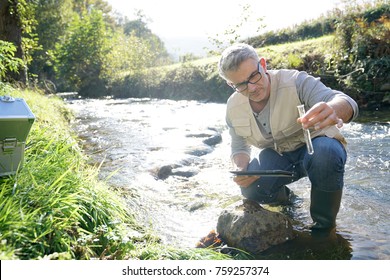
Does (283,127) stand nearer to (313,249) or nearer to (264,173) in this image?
(264,173)

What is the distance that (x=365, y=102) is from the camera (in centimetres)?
956

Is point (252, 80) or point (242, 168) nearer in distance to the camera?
point (252, 80)

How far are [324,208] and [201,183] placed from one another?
6.19 feet

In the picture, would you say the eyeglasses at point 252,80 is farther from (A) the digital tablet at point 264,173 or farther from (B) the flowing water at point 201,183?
(B) the flowing water at point 201,183

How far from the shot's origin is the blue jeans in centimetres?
285

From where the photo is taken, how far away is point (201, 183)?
4617 mm

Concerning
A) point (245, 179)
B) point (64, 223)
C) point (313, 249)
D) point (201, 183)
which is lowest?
point (201, 183)

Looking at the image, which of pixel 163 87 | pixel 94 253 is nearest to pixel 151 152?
pixel 94 253

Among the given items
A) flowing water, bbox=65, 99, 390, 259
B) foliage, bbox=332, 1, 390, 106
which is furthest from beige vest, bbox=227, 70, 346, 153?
foliage, bbox=332, 1, 390, 106

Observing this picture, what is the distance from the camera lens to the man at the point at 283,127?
285 centimetres

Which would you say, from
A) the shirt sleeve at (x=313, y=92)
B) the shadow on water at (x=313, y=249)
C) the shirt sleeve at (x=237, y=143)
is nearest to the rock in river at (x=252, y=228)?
the shadow on water at (x=313, y=249)

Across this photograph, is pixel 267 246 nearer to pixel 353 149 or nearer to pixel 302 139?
pixel 302 139

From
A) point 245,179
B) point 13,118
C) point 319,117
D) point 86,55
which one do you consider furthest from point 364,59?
point 86,55

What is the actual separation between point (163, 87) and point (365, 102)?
38.1ft
